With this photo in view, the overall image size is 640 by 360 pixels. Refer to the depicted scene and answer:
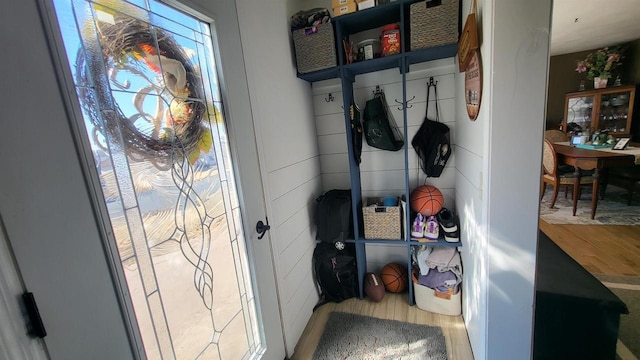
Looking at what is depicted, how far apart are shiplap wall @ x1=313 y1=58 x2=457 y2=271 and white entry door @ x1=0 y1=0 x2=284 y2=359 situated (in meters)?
1.04

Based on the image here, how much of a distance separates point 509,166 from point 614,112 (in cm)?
537

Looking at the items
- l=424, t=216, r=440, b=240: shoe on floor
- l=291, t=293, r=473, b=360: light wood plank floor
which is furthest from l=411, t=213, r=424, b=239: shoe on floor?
l=291, t=293, r=473, b=360: light wood plank floor

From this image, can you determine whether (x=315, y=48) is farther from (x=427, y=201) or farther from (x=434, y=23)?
(x=427, y=201)

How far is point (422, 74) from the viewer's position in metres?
1.98

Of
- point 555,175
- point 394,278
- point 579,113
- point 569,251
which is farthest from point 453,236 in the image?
point 579,113

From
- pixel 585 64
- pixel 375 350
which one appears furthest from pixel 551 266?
pixel 585 64

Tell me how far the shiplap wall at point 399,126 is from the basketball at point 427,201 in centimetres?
20

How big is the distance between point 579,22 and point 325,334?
4.68m

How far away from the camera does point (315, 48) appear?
1772 mm

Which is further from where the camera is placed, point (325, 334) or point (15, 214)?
point (325, 334)

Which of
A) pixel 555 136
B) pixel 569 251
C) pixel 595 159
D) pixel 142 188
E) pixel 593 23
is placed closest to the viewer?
pixel 142 188

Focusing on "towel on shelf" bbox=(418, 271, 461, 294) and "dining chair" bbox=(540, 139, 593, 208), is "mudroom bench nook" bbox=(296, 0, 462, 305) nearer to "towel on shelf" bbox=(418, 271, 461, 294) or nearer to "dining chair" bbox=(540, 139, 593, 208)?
"towel on shelf" bbox=(418, 271, 461, 294)

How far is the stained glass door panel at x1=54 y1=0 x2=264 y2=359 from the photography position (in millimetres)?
707

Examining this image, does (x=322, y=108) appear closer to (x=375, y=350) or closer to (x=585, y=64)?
(x=375, y=350)
